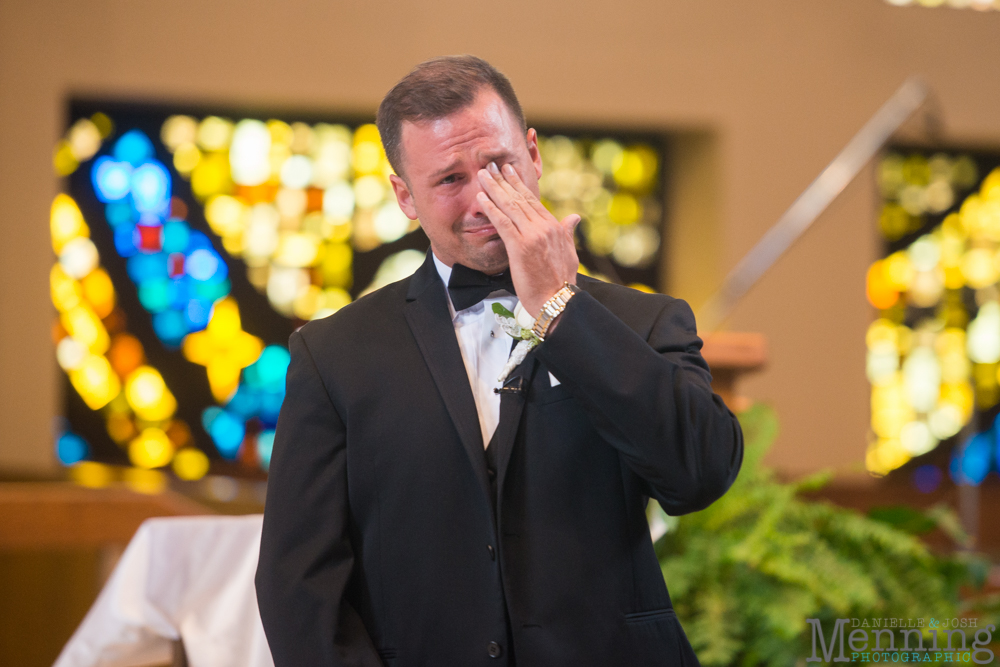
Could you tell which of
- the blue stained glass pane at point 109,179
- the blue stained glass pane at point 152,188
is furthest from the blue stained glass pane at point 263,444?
the blue stained glass pane at point 109,179

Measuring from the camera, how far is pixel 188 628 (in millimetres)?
2029

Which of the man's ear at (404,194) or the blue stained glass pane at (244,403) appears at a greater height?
the man's ear at (404,194)

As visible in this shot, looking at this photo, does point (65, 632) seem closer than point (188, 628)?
No

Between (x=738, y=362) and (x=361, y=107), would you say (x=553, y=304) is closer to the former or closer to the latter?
(x=738, y=362)

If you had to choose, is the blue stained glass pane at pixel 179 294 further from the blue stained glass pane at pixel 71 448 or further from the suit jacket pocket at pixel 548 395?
the suit jacket pocket at pixel 548 395

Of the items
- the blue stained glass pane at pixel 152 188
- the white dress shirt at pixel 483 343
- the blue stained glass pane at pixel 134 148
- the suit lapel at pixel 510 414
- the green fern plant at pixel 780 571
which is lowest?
the green fern plant at pixel 780 571

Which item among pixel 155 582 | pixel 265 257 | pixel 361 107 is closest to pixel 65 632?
pixel 155 582

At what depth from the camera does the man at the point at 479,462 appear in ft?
4.34

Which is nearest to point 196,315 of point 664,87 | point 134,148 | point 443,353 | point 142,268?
point 142,268

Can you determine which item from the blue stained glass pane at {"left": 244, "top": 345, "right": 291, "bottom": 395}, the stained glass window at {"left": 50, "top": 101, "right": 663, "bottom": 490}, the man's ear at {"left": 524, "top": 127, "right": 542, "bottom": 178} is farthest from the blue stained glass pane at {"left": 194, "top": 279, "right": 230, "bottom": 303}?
the man's ear at {"left": 524, "top": 127, "right": 542, "bottom": 178}

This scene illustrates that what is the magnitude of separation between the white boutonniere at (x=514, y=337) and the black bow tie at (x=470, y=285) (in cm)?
5

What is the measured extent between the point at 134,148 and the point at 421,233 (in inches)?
66.5

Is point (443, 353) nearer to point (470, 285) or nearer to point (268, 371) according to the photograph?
point (470, 285)

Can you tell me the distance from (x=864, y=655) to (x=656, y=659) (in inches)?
66.9
